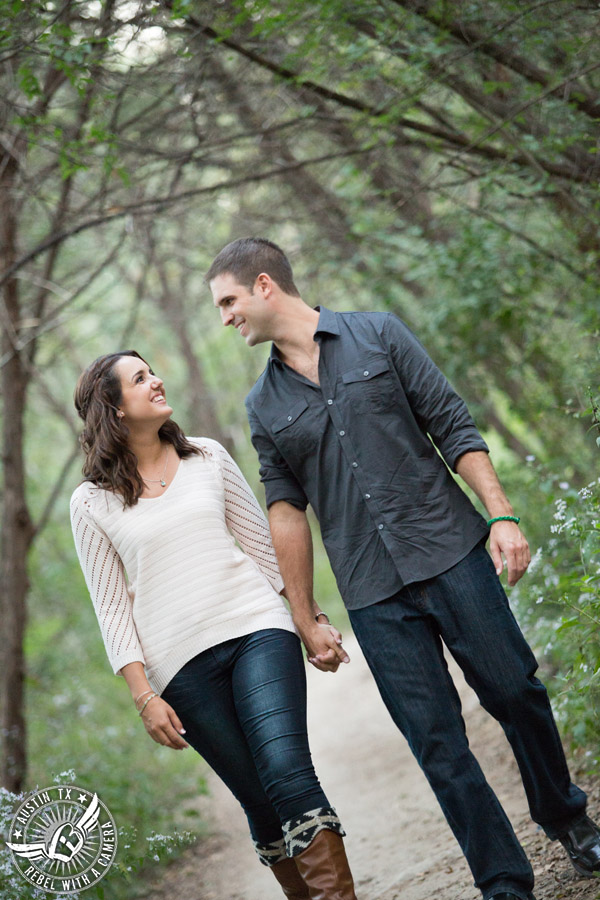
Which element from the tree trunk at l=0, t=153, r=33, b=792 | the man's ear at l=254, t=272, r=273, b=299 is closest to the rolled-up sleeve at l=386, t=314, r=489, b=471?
the man's ear at l=254, t=272, r=273, b=299

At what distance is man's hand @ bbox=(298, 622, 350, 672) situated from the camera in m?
3.08

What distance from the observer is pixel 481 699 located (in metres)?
2.90

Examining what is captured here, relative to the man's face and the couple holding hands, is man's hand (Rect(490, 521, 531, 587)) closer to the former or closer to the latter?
the couple holding hands

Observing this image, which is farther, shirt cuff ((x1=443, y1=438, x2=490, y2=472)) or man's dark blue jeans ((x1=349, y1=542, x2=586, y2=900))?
shirt cuff ((x1=443, y1=438, x2=490, y2=472))

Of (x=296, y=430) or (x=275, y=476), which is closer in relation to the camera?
(x=296, y=430)

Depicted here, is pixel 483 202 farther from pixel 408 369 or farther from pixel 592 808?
pixel 592 808

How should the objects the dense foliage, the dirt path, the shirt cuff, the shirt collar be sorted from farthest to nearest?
the dense foliage → the dirt path → the shirt collar → the shirt cuff

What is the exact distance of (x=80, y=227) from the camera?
5.16 m

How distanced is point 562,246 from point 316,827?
4.41 meters

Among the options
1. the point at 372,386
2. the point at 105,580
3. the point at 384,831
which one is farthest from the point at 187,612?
the point at 384,831

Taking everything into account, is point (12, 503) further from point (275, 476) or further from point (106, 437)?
point (275, 476)

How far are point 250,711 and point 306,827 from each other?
0.38 metres

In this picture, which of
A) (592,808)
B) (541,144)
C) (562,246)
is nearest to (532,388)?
(562,246)

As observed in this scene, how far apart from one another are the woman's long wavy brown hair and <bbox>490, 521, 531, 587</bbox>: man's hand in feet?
3.74
